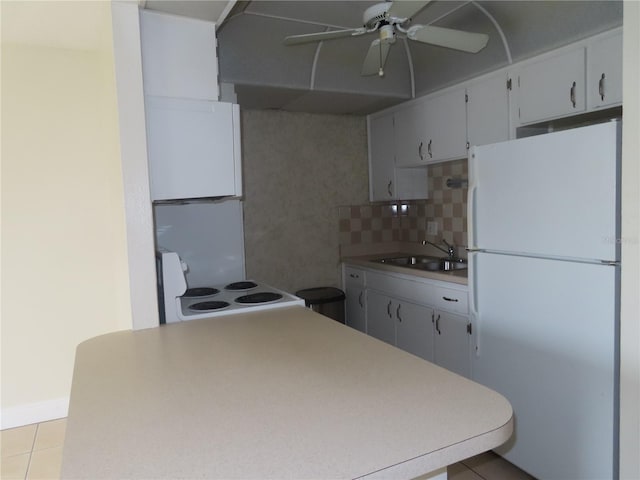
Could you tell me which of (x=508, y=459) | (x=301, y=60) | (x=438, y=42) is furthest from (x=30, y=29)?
(x=508, y=459)

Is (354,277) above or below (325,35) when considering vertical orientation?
below

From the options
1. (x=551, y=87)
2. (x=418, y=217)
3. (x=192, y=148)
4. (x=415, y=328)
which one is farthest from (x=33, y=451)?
(x=551, y=87)

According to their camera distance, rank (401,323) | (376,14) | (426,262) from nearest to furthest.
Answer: (376,14) < (401,323) < (426,262)

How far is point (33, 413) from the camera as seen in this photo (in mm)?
2846

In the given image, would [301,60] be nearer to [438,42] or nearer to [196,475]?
[438,42]

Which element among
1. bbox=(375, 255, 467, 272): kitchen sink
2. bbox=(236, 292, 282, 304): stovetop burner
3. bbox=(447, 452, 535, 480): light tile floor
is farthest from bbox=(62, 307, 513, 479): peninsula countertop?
bbox=(375, 255, 467, 272): kitchen sink

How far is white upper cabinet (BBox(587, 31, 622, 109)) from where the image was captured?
212cm

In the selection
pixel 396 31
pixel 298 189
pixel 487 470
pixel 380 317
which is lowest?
pixel 487 470

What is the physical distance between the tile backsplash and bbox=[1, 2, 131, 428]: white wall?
1.90 meters

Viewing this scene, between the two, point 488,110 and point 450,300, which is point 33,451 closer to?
point 450,300

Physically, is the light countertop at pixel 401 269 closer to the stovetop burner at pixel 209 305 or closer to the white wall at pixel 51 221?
the stovetop burner at pixel 209 305

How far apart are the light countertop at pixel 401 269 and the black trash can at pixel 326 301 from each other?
0.30 meters

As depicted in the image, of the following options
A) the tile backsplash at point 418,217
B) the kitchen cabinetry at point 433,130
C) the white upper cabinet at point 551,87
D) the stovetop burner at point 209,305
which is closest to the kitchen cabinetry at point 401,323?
the tile backsplash at point 418,217

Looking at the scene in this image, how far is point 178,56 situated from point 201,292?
115cm
